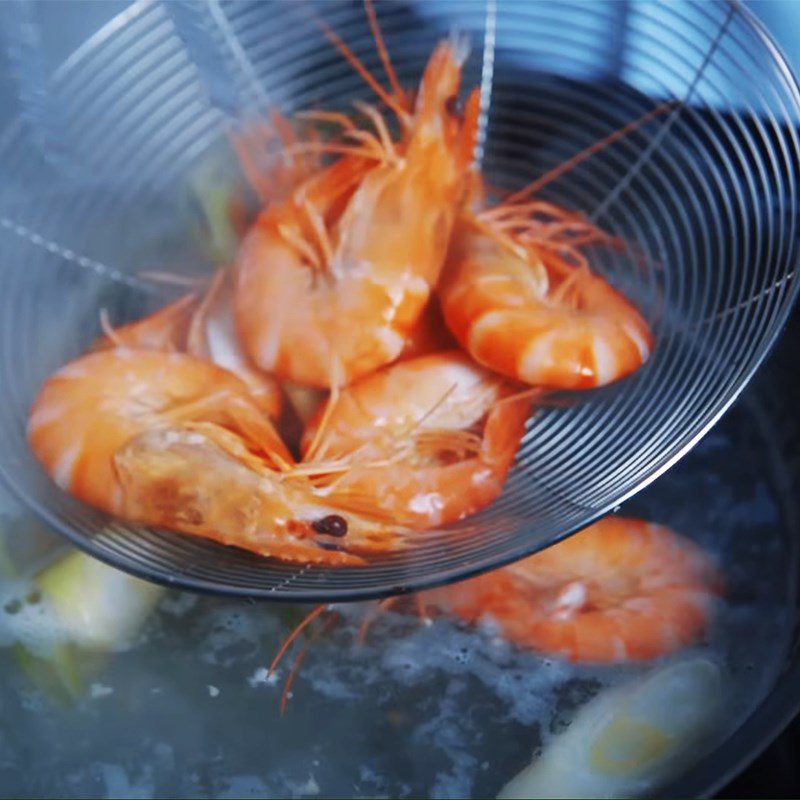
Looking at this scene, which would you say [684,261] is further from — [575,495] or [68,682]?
[68,682]

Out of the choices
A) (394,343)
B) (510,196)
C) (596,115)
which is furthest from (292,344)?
(596,115)

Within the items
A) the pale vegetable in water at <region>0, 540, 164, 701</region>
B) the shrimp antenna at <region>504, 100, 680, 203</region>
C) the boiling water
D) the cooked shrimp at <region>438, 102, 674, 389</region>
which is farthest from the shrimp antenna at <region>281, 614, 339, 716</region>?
the shrimp antenna at <region>504, 100, 680, 203</region>

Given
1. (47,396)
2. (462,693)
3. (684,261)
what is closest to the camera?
(462,693)

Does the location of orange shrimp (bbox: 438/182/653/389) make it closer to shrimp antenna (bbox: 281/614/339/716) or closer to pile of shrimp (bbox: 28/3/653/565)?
pile of shrimp (bbox: 28/3/653/565)

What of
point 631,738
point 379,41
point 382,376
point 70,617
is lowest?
point 70,617

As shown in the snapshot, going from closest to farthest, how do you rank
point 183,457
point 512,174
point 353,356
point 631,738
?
point 631,738 → point 183,457 → point 353,356 → point 512,174

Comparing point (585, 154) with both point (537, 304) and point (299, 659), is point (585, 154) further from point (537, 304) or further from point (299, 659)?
point (299, 659)

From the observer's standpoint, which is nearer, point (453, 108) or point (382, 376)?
point (382, 376)

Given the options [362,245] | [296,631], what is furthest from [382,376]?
[296,631]
